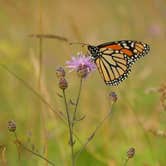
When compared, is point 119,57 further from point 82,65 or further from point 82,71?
point 82,71

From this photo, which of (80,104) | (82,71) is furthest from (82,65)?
(80,104)

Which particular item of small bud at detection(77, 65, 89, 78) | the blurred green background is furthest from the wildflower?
the blurred green background

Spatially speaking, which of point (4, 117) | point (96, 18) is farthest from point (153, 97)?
point (96, 18)

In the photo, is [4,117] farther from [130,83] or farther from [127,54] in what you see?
[127,54]

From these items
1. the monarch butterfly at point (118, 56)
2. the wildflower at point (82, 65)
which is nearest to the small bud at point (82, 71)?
the wildflower at point (82, 65)

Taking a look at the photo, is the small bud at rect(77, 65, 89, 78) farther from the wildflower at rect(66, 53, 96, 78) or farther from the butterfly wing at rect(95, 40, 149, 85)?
the butterfly wing at rect(95, 40, 149, 85)

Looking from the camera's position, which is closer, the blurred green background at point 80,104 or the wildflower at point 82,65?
the wildflower at point 82,65

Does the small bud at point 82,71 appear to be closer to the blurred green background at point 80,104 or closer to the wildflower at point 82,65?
the wildflower at point 82,65
